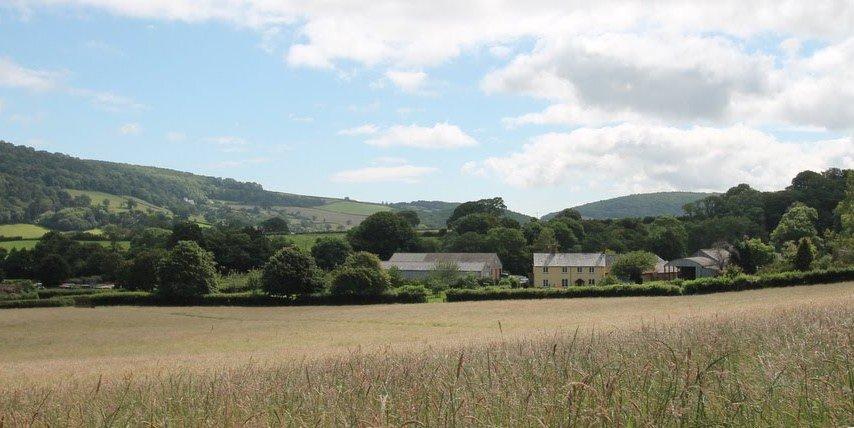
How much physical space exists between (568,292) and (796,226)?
58.9 metres

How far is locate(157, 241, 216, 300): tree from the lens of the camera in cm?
7788

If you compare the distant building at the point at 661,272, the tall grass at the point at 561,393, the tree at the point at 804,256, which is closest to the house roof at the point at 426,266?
the distant building at the point at 661,272

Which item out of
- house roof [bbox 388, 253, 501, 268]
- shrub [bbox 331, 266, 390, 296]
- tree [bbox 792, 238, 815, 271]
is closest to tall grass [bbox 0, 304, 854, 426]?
shrub [bbox 331, 266, 390, 296]

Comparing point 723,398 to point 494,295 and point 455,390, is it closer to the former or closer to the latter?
point 455,390

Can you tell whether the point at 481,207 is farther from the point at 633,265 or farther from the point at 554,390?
the point at 554,390

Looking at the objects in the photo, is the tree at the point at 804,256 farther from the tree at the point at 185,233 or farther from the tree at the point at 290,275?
the tree at the point at 185,233

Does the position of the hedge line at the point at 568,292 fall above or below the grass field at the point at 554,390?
below

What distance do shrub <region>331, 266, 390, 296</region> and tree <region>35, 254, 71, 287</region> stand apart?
193 feet

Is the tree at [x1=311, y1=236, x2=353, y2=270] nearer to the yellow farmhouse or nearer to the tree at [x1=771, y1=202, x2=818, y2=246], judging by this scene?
the yellow farmhouse

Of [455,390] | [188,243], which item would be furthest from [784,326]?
[188,243]

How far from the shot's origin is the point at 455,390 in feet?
15.9

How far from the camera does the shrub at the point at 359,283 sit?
72.6m

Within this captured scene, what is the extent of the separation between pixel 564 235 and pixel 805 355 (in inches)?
5152

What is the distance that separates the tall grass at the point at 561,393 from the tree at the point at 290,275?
226 feet
